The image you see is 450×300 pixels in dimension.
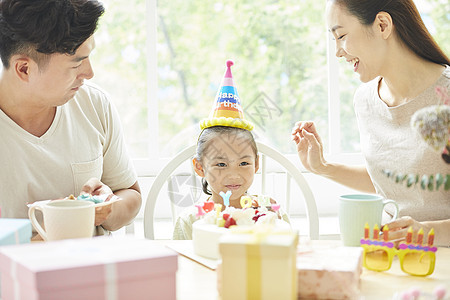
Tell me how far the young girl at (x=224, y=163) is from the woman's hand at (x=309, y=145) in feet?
0.50

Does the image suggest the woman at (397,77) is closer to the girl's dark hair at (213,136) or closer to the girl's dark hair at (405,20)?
the girl's dark hair at (405,20)

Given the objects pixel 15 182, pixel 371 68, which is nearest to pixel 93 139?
pixel 15 182

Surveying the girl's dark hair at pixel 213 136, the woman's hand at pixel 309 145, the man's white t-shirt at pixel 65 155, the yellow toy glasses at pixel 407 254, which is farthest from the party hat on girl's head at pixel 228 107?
the yellow toy glasses at pixel 407 254

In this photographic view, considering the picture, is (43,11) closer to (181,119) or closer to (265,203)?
(265,203)

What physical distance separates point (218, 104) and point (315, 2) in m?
1.18

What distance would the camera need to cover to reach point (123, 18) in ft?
8.73

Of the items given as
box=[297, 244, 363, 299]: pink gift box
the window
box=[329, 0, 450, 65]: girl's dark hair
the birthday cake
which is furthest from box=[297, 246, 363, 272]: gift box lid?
the window

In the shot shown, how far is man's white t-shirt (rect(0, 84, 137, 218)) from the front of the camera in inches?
60.2

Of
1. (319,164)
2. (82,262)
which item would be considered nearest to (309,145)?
(319,164)

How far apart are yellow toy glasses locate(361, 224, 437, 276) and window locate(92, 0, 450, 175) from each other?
1592 millimetres

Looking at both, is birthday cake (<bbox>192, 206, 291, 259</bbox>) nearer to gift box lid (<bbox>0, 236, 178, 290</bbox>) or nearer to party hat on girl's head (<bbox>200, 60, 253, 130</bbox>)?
gift box lid (<bbox>0, 236, 178, 290</bbox>)

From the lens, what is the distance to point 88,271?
30.8 inches

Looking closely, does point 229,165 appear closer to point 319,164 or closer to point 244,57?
point 319,164

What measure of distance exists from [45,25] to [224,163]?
666 mm
